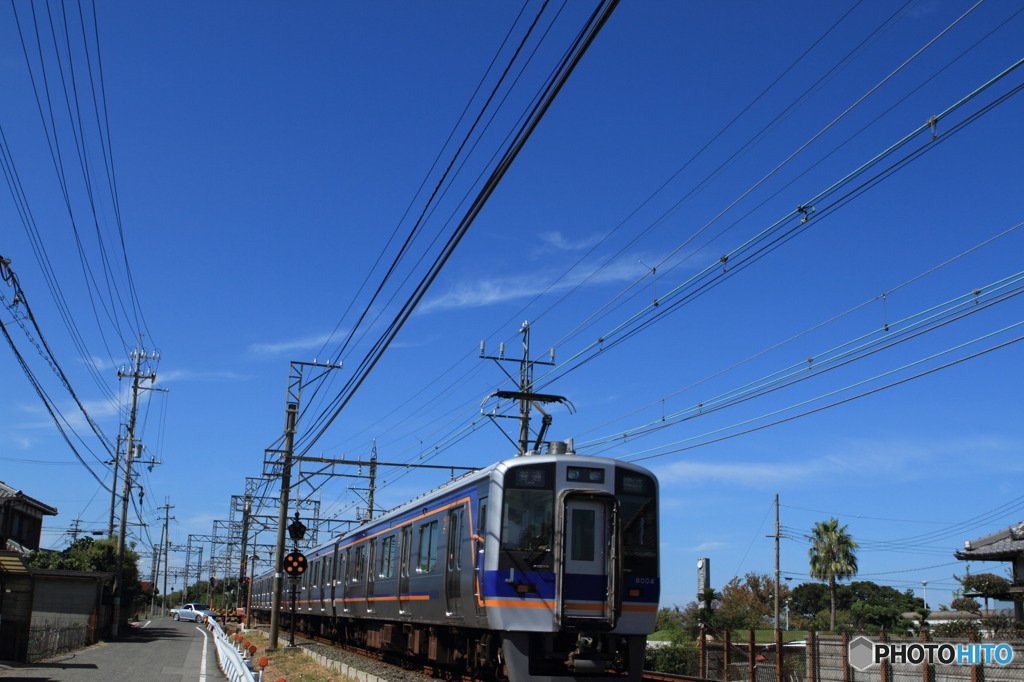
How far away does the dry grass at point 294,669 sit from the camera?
15.5 metres

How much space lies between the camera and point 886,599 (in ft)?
225

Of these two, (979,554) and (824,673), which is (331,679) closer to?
(824,673)

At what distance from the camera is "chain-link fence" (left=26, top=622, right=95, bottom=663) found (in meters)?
21.1

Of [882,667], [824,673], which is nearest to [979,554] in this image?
[824,673]

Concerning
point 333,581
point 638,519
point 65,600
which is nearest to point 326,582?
point 333,581

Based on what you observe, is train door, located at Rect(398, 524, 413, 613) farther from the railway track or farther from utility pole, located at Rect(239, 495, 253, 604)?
utility pole, located at Rect(239, 495, 253, 604)

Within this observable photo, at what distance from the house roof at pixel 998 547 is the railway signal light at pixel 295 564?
15.4 m

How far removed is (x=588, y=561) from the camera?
37.2ft

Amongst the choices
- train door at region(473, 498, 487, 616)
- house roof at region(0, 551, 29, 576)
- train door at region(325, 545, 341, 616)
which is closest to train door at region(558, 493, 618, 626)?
train door at region(473, 498, 487, 616)

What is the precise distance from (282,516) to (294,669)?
6.53m

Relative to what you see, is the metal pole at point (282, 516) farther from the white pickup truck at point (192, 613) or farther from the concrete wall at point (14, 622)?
the white pickup truck at point (192, 613)

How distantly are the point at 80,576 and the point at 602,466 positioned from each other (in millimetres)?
22676

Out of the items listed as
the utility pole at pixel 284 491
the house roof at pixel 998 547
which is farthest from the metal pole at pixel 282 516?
the house roof at pixel 998 547

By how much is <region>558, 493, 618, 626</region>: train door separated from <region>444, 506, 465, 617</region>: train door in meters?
1.96
